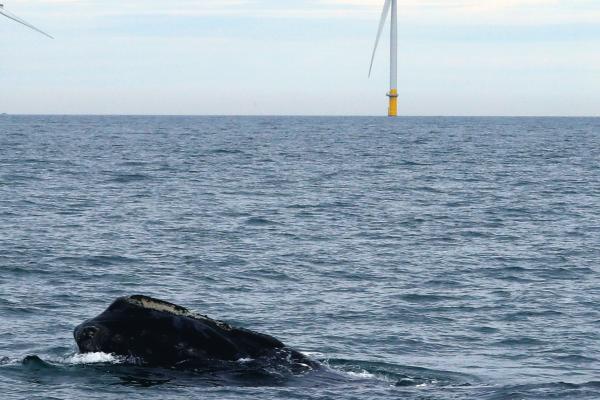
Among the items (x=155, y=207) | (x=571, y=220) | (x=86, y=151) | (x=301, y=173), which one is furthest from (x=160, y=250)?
(x=86, y=151)

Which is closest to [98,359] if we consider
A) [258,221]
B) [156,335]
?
[156,335]

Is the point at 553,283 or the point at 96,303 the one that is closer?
the point at 96,303

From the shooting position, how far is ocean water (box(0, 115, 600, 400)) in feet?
59.8

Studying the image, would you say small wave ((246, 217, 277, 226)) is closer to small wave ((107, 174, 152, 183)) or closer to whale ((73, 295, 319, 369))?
small wave ((107, 174, 152, 183))

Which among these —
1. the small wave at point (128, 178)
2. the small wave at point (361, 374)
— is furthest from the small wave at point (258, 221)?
the small wave at point (361, 374)

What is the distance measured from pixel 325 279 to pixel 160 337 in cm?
1328

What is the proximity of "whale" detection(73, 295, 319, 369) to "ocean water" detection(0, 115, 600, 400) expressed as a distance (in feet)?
0.93

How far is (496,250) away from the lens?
37250mm

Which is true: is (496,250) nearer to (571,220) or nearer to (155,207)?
(571,220)

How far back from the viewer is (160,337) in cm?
1772

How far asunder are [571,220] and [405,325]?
963 inches

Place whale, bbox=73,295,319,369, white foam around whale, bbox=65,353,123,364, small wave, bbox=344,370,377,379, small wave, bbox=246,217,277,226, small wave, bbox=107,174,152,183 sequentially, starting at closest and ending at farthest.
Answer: whale, bbox=73,295,319,369 < white foam around whale, bbox=65,353,123,364 < small wave, bbox=344,370,377,379 < small wave, bbox=246,217,277,226 < small wave, bbox=107,174,152,183

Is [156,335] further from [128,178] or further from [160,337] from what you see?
[128,178]

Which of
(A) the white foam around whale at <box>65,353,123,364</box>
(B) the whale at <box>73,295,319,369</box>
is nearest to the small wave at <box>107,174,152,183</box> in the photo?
(A) the white foam around whale at <box>65,353,123,364</box>
